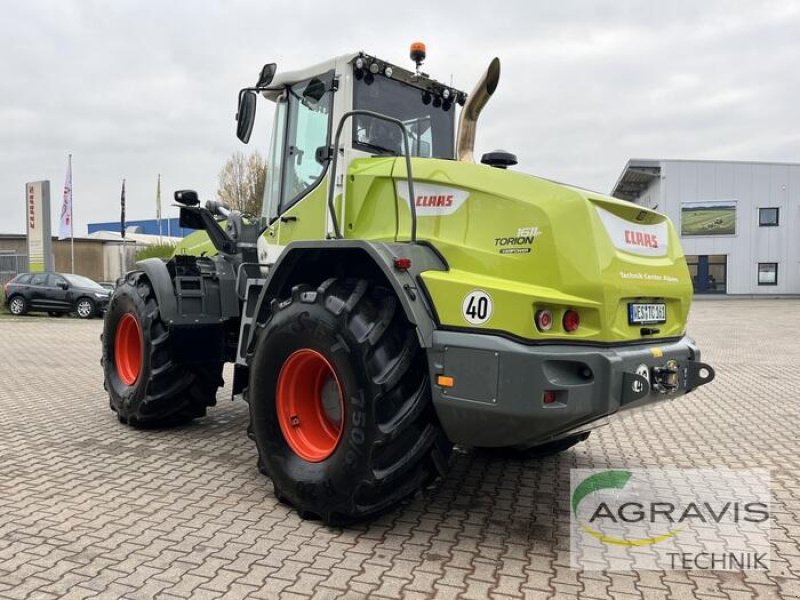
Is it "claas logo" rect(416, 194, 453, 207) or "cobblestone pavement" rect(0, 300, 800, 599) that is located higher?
"claas logo" rect(416, 194, 453, 207)

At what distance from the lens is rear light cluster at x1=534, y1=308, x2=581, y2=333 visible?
333 centimetres

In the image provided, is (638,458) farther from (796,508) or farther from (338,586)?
(338,586)

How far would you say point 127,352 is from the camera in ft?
20.8

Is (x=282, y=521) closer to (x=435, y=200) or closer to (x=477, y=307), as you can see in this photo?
(x=477, y=307)

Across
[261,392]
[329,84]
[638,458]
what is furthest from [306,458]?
[638,458]

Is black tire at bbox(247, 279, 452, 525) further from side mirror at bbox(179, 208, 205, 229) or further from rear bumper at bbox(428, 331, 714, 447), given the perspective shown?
side mirror at bbox(179, 208, 205, 229)

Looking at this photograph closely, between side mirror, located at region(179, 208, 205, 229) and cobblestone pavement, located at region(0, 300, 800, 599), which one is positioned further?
side mirror, located at region(179, 208, 205, 229)

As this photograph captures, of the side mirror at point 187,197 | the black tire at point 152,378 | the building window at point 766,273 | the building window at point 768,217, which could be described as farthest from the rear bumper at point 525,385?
the building window at point 766,273

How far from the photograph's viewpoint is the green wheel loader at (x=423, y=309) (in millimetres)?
3340

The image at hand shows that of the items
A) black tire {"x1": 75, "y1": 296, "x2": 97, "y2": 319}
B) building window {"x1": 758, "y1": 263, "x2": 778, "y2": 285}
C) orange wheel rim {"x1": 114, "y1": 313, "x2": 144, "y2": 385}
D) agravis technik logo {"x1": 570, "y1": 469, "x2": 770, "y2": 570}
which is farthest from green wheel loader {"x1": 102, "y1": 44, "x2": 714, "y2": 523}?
building window {"x1": 758, "y1": 263, "x2": 778, "y2": 285}

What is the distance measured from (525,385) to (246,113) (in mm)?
2941

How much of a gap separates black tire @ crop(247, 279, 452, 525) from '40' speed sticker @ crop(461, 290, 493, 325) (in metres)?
0.35

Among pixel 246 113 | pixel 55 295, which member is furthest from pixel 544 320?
pixel 55 295

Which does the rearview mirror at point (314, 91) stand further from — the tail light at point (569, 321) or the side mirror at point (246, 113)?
the tail light at point (569, 321)
